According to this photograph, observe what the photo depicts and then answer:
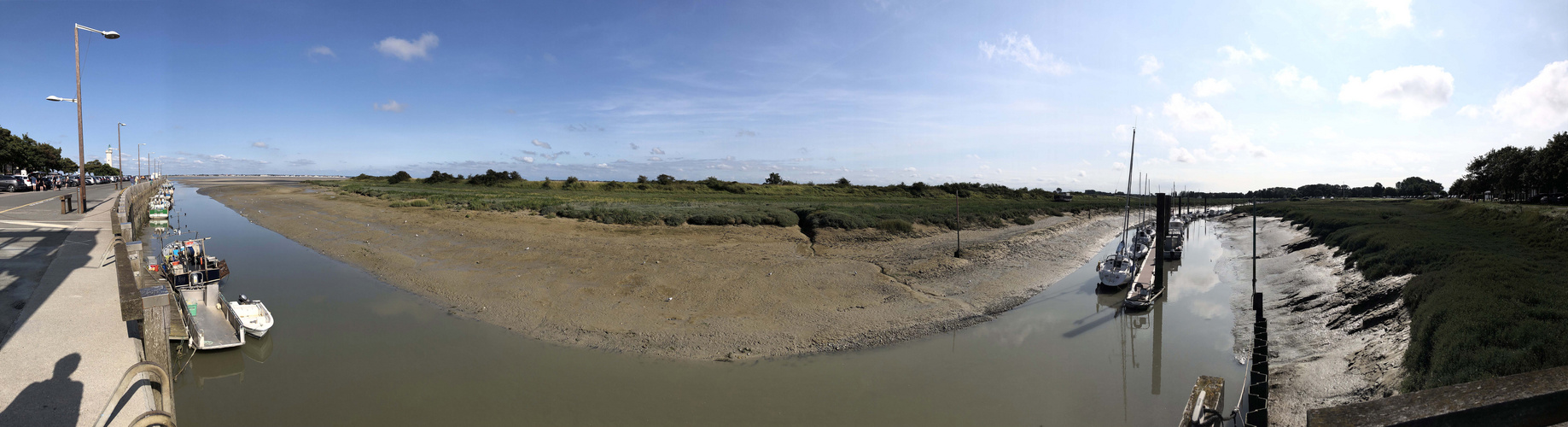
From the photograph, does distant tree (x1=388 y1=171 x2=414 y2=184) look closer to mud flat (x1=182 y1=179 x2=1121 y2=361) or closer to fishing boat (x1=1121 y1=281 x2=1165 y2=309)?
mud flat (x1=182 y1=179 x2=1121 y2=361)

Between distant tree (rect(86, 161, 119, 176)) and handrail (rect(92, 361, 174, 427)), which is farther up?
distant tree (rect(86, 161, 119, 176))

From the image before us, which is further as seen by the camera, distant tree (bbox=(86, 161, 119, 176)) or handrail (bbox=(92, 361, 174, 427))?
distant tree (bbox=(86, 161, 119, 176))

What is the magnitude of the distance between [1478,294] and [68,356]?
23.4 meters

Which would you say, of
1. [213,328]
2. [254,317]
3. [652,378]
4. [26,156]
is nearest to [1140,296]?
[652,378]

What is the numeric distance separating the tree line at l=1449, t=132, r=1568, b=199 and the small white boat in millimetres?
67303

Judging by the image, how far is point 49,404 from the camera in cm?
561

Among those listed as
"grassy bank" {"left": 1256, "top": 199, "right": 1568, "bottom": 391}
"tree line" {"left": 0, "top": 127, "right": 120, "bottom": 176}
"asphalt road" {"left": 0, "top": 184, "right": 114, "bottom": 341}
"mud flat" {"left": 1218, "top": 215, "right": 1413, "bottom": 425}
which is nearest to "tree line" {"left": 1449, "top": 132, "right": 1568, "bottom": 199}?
"grassy bank" {"left": 1256, "top": 199, "right": 1568, "bottom": 391}

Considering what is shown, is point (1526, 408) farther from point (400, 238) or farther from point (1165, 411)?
point (400, 238)

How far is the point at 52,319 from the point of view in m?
7.89

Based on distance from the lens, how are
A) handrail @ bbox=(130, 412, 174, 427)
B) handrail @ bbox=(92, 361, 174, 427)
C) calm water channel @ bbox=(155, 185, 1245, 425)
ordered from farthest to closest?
calm water channel @ bbox=(155, 185, 1245, 425), handrail @ bbox=(92, 361, 174, 427), handrail @ bbox=(130, 412, 174, 427)

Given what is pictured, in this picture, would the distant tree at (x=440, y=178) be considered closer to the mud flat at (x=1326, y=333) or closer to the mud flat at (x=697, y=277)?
the mud flat at (x=697, y=277)

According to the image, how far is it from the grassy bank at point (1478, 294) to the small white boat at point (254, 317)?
19646mm

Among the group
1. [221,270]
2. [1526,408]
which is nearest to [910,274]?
[1526,408]

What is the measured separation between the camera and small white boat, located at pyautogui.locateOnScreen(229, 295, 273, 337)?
1102 cm
